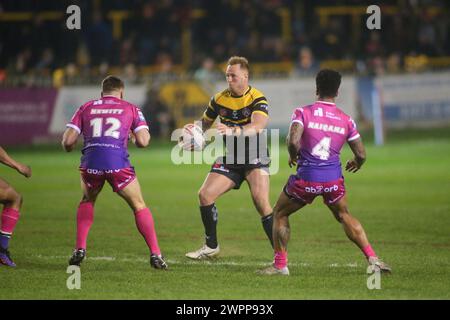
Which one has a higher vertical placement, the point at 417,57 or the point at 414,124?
the point at 417,57

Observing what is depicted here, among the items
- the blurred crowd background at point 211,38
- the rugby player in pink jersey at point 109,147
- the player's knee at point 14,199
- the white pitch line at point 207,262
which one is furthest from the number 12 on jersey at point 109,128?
the blurred crowd background at point 211,38

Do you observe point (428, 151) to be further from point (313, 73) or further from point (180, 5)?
point (180, 5)

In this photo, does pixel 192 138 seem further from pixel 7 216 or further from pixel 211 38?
pixel 211 38

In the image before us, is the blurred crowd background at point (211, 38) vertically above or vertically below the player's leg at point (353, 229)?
above

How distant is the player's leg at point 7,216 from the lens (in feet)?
36.1

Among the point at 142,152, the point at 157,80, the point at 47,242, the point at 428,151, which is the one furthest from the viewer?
the point at 157,80

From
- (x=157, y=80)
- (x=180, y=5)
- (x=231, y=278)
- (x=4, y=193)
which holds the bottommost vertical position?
(x=231, y=278)

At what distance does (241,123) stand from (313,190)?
1.76 meters

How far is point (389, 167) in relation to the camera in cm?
2239

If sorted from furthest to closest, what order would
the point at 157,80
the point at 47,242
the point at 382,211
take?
1. the point at 157,80
2. the point at 382,211
3. the point at 47,242

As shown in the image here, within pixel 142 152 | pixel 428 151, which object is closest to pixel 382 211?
Result: pixel 428 151

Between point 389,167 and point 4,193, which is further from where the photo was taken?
point 389,167

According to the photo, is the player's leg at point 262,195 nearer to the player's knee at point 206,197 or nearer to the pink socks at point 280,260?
the player's knee at point 206,197

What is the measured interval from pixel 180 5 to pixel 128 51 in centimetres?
271
